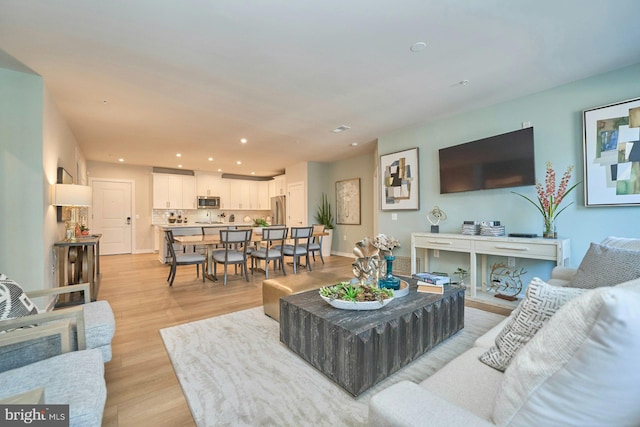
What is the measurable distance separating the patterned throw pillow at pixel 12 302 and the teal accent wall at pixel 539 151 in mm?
4649

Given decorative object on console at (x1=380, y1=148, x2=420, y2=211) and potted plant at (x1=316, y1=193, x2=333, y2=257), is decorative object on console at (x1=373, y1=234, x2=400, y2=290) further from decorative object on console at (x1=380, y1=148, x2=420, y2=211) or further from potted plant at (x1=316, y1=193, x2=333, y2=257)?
potted plant at (x1=316, y1=193, x2=333, y2=257)

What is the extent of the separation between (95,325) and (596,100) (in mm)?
5035

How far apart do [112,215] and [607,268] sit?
9.75 metres

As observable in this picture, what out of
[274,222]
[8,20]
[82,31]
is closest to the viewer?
[8,20]

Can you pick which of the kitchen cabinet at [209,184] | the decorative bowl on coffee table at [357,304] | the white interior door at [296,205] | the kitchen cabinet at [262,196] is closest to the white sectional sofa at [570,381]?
the decorative bowl on coffee table at [357,304]

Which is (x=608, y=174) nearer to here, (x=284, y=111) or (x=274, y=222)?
(x=284, y=111)

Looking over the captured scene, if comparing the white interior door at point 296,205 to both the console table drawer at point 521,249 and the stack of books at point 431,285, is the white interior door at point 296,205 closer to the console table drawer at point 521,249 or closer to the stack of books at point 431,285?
the console table drawer at point 521,249

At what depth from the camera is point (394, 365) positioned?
1.84m

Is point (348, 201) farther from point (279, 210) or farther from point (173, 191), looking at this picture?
point (173, 191)

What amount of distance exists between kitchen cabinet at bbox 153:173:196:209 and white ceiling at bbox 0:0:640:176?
12.7 ft

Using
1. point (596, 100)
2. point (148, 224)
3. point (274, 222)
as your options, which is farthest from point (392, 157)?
point (148, 224)

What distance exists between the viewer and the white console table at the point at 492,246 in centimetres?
298

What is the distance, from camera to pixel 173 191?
8328mm

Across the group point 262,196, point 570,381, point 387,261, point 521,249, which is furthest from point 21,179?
point 262,196
